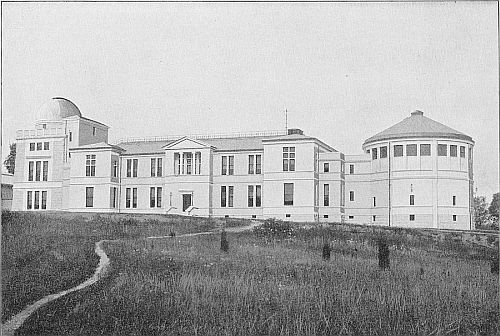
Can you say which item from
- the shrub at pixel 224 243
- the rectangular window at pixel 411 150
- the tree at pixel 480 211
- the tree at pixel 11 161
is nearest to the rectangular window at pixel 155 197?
the shrub at pixel 224 243

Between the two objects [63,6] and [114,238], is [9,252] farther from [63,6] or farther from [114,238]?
[63,6]

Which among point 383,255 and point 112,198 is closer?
point 383,255

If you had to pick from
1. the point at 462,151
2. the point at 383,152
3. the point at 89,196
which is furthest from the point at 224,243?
the point at 462,151

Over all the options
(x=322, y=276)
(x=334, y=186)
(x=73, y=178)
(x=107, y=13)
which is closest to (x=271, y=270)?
(x=322, y=276)

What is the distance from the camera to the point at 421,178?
746cm

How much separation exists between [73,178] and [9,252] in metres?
1.40

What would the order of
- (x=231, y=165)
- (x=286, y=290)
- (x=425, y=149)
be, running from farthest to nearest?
1. (x=231, y=165)
2. (x=425, y=149)
3. (x=286, y=290)

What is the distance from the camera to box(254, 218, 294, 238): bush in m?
7.37

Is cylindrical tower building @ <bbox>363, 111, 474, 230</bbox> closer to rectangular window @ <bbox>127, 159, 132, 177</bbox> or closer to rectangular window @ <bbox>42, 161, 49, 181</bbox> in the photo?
rectangular window @ <bbox>127, 159, 132, 177</bbox>

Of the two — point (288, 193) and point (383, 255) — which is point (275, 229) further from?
point (383, 255)

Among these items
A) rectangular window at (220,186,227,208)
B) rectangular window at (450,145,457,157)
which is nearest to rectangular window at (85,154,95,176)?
rectangular window at (220,186,227,208)

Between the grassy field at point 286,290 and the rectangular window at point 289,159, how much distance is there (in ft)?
3.07

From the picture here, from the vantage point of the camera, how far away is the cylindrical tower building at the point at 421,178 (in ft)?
24.0

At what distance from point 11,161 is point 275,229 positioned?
11.7 feet
